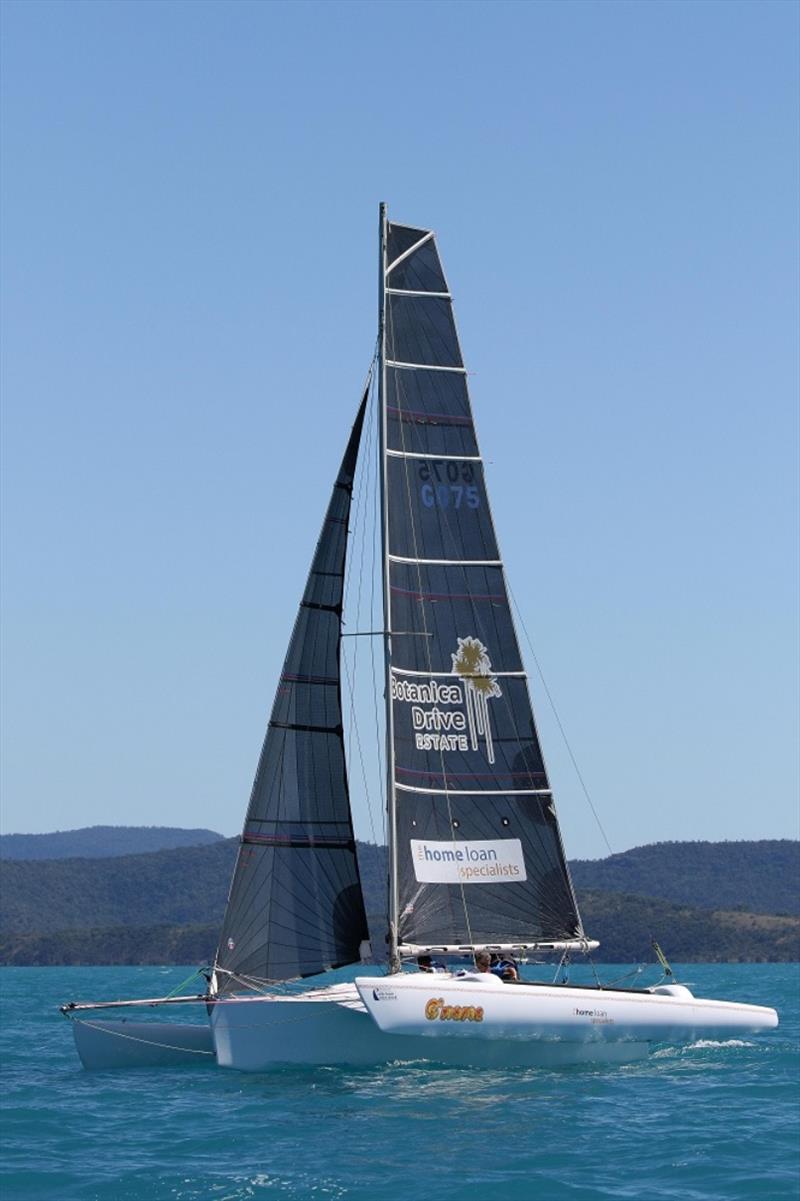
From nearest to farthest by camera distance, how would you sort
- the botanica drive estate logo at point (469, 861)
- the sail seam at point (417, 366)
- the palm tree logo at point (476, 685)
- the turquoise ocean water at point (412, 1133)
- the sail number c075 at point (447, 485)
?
the turquoise ocean water at point (412, 1133) → the botanica drive estate logo at point (469, 861) → the palm tree logo at point (476, 685) → the sail number c075 at point (447, 485) → the sail seam at point (417, 366)

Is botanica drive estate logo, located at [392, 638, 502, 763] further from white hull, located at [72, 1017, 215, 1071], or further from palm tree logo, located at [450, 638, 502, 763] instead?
white hull, located at [72, 1017, 215, 1071]

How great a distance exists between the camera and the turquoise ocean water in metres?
22.6

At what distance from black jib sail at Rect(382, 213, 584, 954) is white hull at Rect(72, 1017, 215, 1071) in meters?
5.20

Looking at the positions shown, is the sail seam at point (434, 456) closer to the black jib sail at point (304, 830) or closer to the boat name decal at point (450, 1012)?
the black jib sail at point (304, 830)

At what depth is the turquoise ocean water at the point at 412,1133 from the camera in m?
22.6

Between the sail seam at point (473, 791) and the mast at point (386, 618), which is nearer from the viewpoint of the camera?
the mast at point (386, 618)

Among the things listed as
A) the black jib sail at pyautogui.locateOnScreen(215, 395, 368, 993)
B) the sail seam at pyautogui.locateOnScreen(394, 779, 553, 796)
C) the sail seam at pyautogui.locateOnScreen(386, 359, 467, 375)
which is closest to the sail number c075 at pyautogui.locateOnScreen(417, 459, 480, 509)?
the sail seam at pyautogui.locateOnScreen(386, 359, 467, 375)

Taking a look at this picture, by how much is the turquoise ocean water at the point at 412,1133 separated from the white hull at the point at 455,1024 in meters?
0.39

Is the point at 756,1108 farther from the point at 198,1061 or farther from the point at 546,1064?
the point at 198,1061

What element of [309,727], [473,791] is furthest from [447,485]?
[473,791]

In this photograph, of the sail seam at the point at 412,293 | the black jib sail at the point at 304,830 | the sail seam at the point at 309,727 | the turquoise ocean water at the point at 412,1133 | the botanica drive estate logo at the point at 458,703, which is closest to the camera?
the turquoise ocean water at the point at 412,1133

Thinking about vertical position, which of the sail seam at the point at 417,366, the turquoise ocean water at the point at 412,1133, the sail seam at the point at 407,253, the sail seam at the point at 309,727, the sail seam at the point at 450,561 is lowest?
the turquoise ocean water at the point at 412,1133

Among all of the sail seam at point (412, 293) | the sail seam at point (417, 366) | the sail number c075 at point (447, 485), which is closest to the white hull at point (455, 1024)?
the sail number c075 at point (447, 485)

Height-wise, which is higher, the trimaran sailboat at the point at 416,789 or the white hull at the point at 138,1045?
the trimaran sailboat at the point at 416,789
